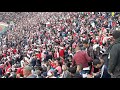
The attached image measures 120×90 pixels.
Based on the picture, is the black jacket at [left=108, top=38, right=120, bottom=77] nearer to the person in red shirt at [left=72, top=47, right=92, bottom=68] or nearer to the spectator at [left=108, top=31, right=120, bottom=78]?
the spectator at [left=108, top=31, right=120, bottom=78]

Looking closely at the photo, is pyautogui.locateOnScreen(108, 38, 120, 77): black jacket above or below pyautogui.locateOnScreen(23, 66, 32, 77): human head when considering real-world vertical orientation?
above

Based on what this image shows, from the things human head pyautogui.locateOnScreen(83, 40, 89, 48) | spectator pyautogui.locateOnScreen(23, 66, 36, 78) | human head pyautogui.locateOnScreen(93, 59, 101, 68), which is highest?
human head pyautogui.locateOnScreen(83, 40, 89, 48)

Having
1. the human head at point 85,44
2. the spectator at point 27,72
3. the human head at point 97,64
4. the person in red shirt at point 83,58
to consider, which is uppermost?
the human head at point 85,44

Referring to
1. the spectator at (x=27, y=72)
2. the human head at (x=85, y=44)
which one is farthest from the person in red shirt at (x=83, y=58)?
the spectator at (x=27, y=72)

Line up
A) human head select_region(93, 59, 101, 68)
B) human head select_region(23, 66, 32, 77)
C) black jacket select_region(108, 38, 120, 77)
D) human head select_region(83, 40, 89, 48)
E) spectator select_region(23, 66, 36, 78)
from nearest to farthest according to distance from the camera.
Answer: black jacket select_region(108, 38, 120, 77)
human head select_region(93, 59, 101, 68)
spectator select_region(23, 66, 36, 78)
human head select_region(23, 66, 32, 77)
human head select_region(83, 40, 89, 48)

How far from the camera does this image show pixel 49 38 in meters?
8.68

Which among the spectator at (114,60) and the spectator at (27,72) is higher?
the spectator at (114,60)

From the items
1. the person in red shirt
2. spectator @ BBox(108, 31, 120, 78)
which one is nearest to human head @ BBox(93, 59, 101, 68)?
the person in red shirt

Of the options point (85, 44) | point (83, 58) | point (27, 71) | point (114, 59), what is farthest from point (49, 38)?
point (114, 59)

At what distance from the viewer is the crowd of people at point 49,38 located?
8.20 meters

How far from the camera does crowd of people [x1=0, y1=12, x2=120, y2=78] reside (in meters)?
8.20

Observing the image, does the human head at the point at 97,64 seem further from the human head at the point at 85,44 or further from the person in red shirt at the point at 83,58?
the human head at the point at 85,44
